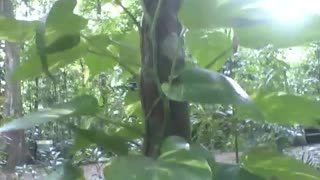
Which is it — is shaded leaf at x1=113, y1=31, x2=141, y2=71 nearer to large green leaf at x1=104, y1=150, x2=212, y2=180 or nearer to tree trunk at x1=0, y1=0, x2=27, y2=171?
large green leaf at x1=104, y1=150, x2=212, y2=180

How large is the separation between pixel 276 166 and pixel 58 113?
8.4 inches

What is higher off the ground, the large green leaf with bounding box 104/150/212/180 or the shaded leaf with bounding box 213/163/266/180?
the large green leaf with bounding box 104/150/212/180

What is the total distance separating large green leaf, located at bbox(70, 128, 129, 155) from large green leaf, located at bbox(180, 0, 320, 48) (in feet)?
0.45

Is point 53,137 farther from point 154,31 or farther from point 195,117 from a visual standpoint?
point 154,31

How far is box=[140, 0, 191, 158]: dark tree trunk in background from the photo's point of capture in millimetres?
489

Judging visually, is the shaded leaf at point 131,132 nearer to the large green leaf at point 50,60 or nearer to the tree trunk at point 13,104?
the large green leaf at point 50,60

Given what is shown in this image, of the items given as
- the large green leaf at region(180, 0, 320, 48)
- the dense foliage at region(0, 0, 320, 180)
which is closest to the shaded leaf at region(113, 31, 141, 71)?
the dense foliage at region(0, 0, 320, 180)

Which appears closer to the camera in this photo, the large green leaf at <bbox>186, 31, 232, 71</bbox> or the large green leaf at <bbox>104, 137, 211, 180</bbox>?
the large green leaf at <bbox>104, 137, 211, 180</bbox>

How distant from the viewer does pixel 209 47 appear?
584mm

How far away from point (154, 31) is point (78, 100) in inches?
3.8

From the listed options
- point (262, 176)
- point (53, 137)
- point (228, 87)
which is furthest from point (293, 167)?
point (53, 137)

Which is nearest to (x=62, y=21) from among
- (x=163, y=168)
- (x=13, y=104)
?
(x=163, y=168)

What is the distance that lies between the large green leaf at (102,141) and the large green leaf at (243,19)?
14cm

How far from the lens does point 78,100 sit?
0.48 meters
